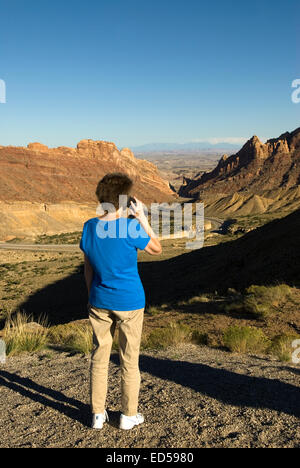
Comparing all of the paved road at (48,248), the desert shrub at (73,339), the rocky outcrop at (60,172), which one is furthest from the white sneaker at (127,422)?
the rocky outcrop at (60,172)

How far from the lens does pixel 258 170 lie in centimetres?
12988

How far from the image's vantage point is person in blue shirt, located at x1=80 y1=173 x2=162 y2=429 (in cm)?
302

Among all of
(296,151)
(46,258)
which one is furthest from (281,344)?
(296,151)

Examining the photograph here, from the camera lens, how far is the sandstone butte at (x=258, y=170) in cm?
11738

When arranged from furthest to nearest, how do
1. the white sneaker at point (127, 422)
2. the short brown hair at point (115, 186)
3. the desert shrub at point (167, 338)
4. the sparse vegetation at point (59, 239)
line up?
the sparse vegetation at point (59, 239) < the desert shrub at point (167, 338) < the white sneaker at point (127, 422) < the short brown hair at point (115, 186)

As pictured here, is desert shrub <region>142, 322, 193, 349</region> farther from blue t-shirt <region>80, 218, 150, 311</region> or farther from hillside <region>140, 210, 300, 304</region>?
hillside <region>140, 210, 300, 304</region>

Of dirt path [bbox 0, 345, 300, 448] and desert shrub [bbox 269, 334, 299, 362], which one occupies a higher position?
dirt path [bbox 0, 345, 300, 448]

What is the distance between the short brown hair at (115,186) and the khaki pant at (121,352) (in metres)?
0.98

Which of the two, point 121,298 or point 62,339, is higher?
point 121,298

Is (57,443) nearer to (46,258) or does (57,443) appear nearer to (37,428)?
(37,428)

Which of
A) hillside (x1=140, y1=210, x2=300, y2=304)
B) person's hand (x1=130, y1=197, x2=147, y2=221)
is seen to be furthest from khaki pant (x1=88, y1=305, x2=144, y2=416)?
hillside (x1=140, y1=210, x2=300, y2=304)

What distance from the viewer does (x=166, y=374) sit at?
4988mm

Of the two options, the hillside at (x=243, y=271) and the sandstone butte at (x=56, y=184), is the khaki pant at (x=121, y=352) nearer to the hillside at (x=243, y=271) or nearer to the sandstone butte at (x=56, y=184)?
the hillside at (x=243, y=271)
